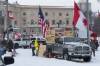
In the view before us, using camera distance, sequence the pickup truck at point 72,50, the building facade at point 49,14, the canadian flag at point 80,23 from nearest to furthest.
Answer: the pickup truck at point 72,50 < the canadian flag at point 80,23 < the building facade at point 49,14

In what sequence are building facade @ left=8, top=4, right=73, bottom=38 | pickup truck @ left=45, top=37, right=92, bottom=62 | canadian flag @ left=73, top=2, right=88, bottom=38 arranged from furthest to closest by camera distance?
building facade @ left=8, top=4, right=73, bottom=38
canadian flag @ left=73, top=2, right=88, bottom=38
pickup truck @ left=45, top=37, right=92, bottom=62

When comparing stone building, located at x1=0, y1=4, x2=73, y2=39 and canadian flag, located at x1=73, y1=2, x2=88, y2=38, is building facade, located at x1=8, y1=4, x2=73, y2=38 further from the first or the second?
canadian flag, located at x1=73, y1=2, x2=88, y2=38

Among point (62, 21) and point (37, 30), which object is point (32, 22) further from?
point (62, 21)

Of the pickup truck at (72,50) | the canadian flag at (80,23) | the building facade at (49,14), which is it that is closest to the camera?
the pickup truck at (72,50)

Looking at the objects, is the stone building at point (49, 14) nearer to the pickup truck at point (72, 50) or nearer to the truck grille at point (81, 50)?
the pickup truck at point (72, 50)

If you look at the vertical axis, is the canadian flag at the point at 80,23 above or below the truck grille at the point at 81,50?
above

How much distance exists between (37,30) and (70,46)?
4202 inches

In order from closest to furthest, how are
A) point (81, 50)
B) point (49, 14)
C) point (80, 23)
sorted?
1. point (81, 50)
2. point (80, 23)
3. point (49, 14)

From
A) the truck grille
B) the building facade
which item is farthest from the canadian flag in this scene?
the building facade

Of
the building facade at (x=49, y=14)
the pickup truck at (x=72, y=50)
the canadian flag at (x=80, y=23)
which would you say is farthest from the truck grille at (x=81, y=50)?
the building facade at (x=49, y=14)

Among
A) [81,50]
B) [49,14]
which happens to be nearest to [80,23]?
[81,50]

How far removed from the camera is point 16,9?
14788 centimetres

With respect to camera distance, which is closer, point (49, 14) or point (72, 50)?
point (72, 50)

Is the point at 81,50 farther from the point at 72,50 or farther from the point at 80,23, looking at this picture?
the point at 80,23
